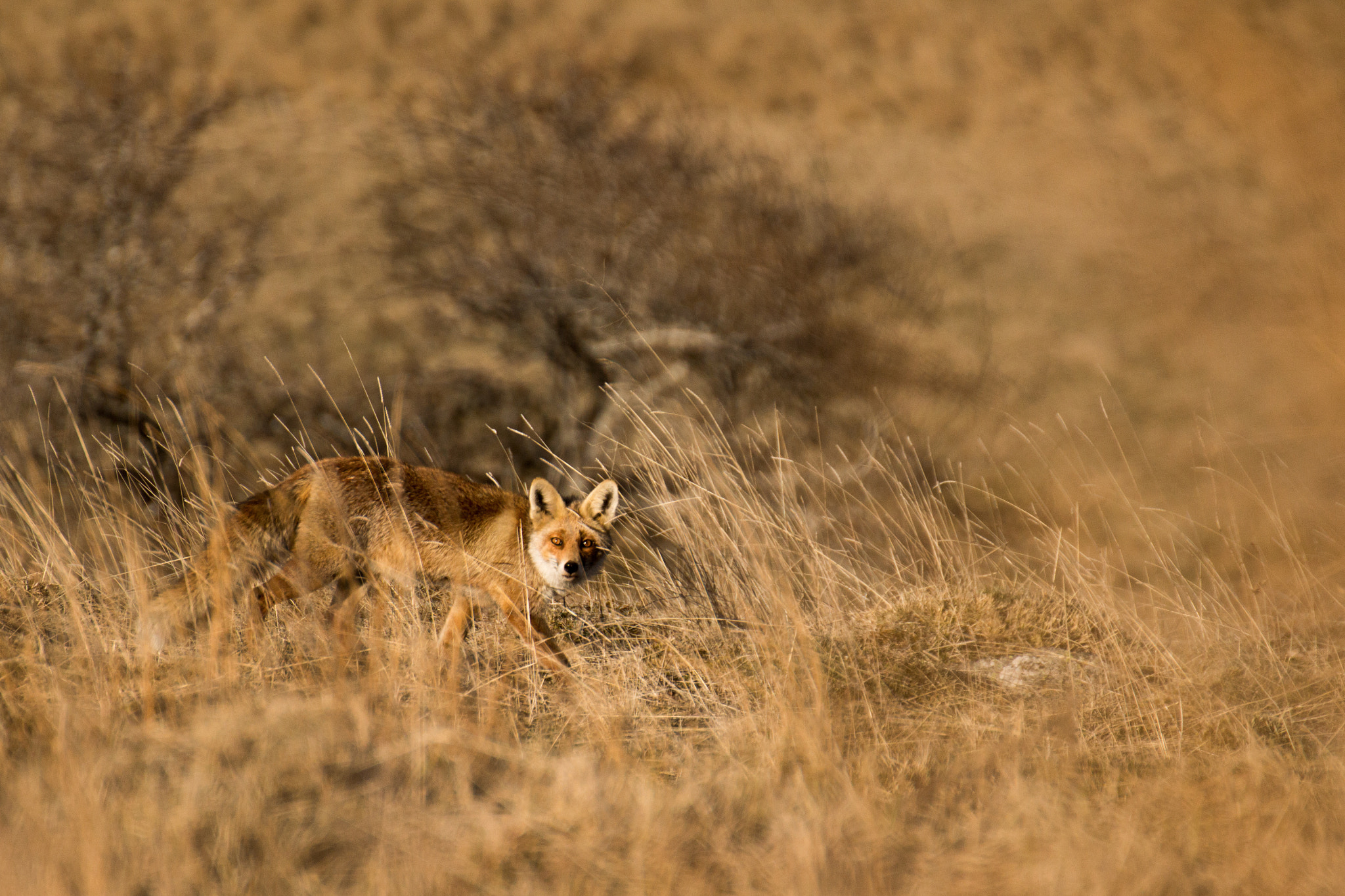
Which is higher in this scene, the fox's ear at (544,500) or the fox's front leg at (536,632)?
the fox's ear at (544,500)

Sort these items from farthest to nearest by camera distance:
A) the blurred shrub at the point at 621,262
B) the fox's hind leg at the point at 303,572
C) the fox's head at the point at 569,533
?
1. the blurred shrub at the point at 621,262
2. the fox's head at the point at 569,533
3. the fox's hind leg at the point at 303,572

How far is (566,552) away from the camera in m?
4.68

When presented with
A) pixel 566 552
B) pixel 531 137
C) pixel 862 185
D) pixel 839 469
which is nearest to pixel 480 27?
pixel 531 137

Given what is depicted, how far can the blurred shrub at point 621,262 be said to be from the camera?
952cm

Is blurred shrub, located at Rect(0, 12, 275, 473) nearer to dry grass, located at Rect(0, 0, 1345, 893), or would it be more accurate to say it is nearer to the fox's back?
dry grass, located at Rect(0, 0, 1345, 893)

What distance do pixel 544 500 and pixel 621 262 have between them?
5.59m

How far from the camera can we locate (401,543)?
455 centimetres

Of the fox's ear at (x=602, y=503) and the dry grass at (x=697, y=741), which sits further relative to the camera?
the fox's ear at (x=602, y=503)

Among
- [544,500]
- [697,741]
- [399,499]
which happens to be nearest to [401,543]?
[399,499]

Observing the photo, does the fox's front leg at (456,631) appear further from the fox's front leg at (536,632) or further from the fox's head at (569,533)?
the fox's head at (569,533)

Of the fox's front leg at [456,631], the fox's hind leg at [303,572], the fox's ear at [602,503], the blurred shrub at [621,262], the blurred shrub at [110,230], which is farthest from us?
the blurred shrub at [621,262]

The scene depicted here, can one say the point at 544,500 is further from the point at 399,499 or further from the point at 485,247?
the point at 485,247

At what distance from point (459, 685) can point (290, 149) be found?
811 centimetres

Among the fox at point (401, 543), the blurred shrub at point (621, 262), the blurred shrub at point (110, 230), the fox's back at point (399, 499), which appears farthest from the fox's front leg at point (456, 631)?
the blurred shrub at point (110, 230)
